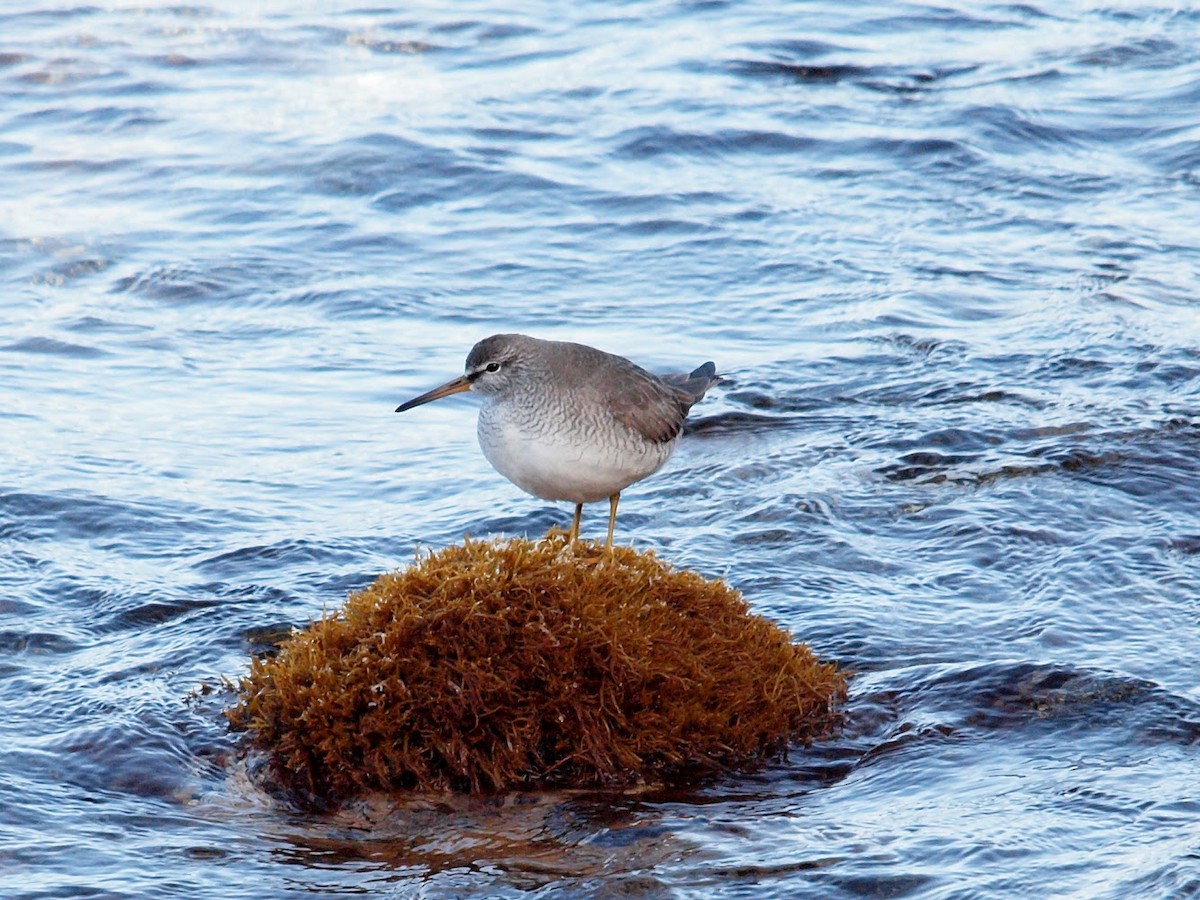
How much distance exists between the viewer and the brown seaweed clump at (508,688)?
542cm

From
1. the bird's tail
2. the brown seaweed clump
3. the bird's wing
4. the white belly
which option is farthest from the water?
the white belly

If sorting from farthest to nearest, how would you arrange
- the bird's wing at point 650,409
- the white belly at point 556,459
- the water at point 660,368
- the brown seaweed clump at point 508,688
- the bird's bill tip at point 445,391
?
the bird's bill tip at point 445,391, the bird's wing at point 650,409, the white belly at point 556,459, the brown seaweed clump at point 508,688, the water at point 660,368

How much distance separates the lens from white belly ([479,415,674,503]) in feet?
20.6

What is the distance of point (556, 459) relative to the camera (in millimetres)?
6285

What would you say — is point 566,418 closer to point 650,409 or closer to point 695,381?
point 650,409

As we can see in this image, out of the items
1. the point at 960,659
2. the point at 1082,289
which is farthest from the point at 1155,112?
the point at 960,659

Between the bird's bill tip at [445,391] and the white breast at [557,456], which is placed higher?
the bird's bill tip at [445,391]

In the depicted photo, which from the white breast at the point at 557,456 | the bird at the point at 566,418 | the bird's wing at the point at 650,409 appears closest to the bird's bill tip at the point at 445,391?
the bird at the point at 566,418

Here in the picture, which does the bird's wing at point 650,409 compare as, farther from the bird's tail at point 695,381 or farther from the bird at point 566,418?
the bird's tail at point 695,381

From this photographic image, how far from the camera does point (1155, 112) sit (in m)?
15.0

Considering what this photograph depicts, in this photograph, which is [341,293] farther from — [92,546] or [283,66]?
[283,66]

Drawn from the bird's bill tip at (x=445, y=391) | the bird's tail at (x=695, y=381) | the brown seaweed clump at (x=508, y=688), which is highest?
the bird's bill tip at (x=445, y=391)

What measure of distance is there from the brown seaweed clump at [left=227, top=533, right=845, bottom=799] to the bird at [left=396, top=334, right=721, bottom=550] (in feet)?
1.72

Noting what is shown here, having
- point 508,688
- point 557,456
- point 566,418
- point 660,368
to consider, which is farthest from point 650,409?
point 660,368
